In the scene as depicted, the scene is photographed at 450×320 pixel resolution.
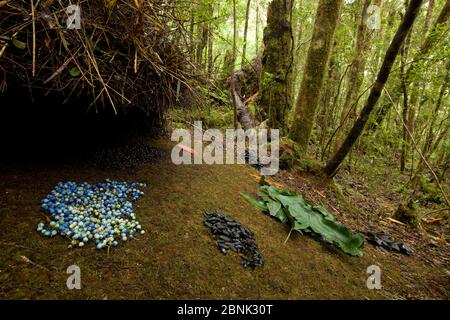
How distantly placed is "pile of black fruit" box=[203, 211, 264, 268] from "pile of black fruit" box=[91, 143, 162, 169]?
0.75m

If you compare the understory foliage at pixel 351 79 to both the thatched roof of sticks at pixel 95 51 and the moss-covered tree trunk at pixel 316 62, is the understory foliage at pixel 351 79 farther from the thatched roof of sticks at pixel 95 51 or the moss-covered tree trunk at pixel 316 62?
the thatched roof of sticks at pixel 95 51

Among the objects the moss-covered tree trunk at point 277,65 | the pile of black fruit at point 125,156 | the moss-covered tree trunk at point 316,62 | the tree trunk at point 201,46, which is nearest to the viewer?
the pile of black fruit at point 125,156

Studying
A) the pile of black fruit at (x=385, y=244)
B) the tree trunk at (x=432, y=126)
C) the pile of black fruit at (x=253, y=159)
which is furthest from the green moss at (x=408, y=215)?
the pile of black fruit at (x=253, y=159)

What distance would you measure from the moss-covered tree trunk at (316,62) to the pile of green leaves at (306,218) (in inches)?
81.8

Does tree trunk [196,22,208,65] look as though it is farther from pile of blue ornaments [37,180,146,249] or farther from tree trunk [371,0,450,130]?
tree trunk [371,0,450,130]

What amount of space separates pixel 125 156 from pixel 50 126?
0.56 meters

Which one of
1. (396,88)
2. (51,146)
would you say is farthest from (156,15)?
(396,88)

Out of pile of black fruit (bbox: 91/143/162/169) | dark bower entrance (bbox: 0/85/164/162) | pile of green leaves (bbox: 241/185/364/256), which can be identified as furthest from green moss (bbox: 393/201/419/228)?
dark bower entrance (bbox: 0/85/164/162)

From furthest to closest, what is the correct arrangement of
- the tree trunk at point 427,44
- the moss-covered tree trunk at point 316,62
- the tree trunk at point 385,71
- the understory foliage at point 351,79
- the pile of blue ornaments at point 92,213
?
the tree trunk at point 427,44 → the moss-covered tree trunk at point 316,62 → the understory foliage at point 351,79 → the tree trunk at point 385,71 → the pile of blue ornaments at point 92,213

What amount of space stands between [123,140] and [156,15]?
104 centimetres

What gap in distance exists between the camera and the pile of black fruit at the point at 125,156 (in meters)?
1.99

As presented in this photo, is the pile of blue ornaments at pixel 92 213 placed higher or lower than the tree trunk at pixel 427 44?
lower

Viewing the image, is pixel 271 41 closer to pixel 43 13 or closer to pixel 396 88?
pixel 396 88

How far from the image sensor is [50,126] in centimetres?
180
